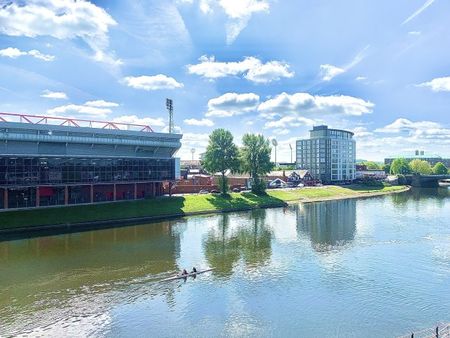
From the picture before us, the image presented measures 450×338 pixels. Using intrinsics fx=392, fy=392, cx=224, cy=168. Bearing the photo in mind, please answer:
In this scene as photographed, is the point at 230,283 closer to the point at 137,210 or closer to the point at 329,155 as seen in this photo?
the point at 137,210

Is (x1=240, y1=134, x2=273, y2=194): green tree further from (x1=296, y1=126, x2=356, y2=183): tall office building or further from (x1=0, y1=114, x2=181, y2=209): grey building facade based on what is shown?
(x1=296, y1=126, x2=356, y2=183): tall office building

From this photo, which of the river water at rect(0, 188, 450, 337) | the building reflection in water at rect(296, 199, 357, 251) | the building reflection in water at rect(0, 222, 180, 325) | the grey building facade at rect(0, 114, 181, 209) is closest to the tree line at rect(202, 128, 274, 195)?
the grey building facade at rect(0, 114, 181, 209)

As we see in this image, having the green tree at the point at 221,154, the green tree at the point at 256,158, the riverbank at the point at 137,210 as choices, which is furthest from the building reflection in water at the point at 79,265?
the green tree at the point at 256,158

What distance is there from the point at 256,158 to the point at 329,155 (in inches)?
2758

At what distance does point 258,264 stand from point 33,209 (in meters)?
44.5

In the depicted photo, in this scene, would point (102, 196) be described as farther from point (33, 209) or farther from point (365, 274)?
point (365, 274)

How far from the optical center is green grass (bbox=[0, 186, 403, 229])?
205ft

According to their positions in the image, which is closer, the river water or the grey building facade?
the river water

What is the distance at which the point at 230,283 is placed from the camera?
3394cm

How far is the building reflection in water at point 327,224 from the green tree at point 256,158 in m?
12.9

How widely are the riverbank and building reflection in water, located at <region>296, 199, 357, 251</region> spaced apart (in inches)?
399

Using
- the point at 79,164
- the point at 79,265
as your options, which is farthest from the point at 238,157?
the point at 79,265

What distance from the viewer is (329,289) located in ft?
106

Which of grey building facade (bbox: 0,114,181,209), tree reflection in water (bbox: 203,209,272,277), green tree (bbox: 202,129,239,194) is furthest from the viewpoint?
green tree (bbox: 202,129,239,194)
